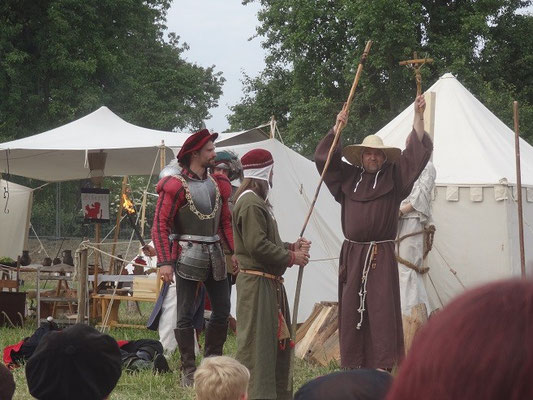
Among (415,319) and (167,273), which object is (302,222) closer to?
(415,319)

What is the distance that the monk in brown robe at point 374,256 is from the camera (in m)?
5.20

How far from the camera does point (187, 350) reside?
5699 millimetres

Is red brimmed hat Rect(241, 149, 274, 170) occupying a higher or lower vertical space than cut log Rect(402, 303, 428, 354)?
higher

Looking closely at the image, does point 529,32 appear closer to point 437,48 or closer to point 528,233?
point 437,48

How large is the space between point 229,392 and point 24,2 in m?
22.7

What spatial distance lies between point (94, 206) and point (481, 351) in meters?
8.66

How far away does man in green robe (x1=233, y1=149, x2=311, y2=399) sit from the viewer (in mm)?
4816

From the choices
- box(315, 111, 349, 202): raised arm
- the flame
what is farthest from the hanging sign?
box(315, 111, 349, 202): raised arm

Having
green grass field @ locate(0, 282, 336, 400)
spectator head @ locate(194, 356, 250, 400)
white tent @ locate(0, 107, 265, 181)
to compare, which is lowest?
green grass field @ locate(0, 282, 336, 400)

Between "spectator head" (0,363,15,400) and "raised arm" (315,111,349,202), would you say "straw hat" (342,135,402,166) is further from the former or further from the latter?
"spectator head" (0,363,15,400)

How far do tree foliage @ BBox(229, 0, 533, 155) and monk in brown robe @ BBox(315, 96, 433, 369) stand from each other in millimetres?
14944

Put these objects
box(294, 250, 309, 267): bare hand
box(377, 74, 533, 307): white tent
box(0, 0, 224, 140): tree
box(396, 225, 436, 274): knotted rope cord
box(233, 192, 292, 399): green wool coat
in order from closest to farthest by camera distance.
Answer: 1. box(233, 192, 292, 399): green wool coat
2. box(294, 250, 309, 267): bare hand
3. box(396, 225, 436, 274): knotted rope cord
4. box(377, 74, 533, 307): white tent
5. box(0, 0, 224, 140): tree

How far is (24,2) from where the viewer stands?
24.0 meters

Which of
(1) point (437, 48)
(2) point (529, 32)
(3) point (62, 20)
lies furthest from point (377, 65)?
(3) point (62, 20)
